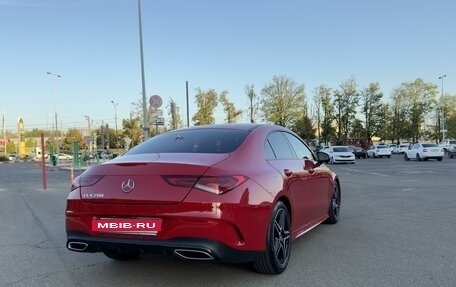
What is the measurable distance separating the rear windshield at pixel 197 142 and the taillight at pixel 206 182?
562mm

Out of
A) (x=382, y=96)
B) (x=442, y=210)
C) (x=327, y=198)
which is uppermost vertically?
(x=382, y=96)

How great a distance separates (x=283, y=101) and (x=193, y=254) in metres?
65.7

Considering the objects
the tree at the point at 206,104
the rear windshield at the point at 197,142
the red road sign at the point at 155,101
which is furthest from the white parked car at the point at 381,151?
the rear windshield at the point at 197,142

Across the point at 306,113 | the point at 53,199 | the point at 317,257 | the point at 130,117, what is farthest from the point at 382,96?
the point at 317,257

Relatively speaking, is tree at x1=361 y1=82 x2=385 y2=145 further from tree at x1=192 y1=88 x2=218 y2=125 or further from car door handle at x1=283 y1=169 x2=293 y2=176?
car door handle at x1=283 y1=169 x2=293 y2=176

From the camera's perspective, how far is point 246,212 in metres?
4.22

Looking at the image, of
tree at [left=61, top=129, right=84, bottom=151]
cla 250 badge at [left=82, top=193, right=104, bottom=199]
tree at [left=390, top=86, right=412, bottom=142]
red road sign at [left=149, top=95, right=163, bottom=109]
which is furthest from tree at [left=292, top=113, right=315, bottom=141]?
cla 250 badge at [left=82, top=193, right=104, bottom=199]

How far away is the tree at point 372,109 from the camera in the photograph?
7394cm

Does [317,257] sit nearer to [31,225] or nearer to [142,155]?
[142,155]

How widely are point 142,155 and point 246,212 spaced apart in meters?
1.28

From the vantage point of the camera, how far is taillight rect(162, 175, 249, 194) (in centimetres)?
411

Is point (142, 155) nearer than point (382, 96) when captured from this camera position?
Yes

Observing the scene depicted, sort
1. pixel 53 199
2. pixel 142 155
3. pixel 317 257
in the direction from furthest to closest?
pixel 53 199 < pixel 317 257 < pixel 142 155

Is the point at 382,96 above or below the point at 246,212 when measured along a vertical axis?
above
